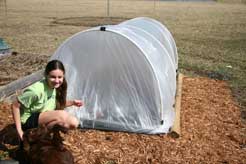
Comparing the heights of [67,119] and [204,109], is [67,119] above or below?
above

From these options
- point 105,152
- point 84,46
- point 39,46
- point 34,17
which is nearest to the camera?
point 105,152

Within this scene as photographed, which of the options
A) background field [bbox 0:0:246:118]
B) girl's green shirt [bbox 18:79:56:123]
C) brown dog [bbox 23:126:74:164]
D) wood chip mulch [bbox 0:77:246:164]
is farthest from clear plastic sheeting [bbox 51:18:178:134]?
background field [bbox 0:0:246:118]

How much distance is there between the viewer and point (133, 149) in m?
5.14

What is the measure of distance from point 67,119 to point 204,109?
3.49 metres

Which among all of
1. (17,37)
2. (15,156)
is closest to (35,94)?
(15,156)

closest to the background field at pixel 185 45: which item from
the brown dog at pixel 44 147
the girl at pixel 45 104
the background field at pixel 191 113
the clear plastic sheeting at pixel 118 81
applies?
the background field at pixel 191 113

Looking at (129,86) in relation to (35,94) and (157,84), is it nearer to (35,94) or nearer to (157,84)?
(157,84)

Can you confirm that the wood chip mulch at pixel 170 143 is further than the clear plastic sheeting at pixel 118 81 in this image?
No

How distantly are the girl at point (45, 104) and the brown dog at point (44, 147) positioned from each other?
0.16m

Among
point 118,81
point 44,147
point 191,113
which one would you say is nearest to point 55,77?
point 44,147

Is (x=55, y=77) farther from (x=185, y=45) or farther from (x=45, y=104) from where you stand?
(x=185, y=45)

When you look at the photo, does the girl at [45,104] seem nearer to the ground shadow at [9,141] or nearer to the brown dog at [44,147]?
the brown dog at [44,147]

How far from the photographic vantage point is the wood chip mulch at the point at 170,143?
495 centimetres

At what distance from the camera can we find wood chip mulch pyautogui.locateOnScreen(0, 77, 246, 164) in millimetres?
4953
